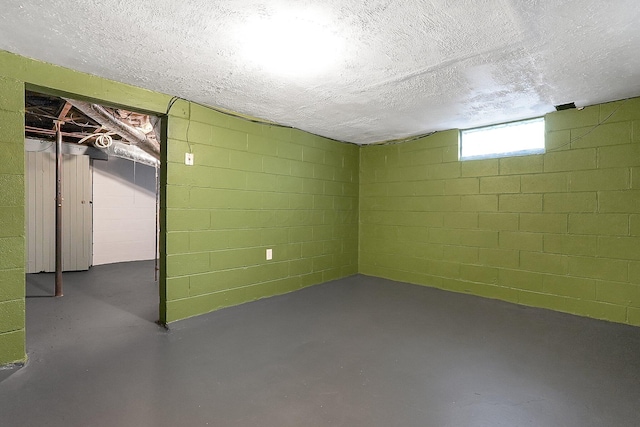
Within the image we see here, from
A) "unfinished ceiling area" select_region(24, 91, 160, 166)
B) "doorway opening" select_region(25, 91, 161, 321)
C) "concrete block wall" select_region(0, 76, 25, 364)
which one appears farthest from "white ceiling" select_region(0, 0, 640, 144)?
"doorway opening" select_region(25, 91, 161, 321)

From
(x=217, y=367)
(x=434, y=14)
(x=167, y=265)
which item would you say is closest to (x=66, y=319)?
(x=167, y=265)

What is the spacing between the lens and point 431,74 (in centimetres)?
223

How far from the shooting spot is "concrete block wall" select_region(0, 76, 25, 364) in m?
1.88

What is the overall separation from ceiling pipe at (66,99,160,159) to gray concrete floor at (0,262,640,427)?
73.9 inches

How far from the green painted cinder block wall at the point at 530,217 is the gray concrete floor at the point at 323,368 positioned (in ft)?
1.10

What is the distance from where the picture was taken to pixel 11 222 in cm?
192

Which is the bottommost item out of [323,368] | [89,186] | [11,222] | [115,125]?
[323,368]

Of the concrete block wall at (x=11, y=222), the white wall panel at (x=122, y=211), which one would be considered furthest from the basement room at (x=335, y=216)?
the white wall panel at (x=122, y=211)

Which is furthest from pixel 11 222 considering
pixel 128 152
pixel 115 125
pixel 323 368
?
pixel 128 152

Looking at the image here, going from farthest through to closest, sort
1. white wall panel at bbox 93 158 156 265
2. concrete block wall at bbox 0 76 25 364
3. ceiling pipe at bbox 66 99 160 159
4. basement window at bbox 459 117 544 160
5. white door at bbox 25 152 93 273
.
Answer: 1. white wall panel at bbox 93 158 156 265
2. white door at bbox 25 152 93 273
3. basement window at bbox 459 117 544 160
4. ceiling pipe at bbox 66 99 160 159
5. concrete block wall at bbox 0 76 25 364

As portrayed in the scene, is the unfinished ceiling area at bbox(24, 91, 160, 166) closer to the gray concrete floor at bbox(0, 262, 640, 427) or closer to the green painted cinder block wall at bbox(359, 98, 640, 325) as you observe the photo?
the gray concrete floor at bbox(0, 262, 640, 427)

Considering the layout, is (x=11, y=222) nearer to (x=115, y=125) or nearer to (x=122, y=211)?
(x=115, y=125)

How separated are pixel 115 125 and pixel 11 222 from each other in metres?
1.74

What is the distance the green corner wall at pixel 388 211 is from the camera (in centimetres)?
218
